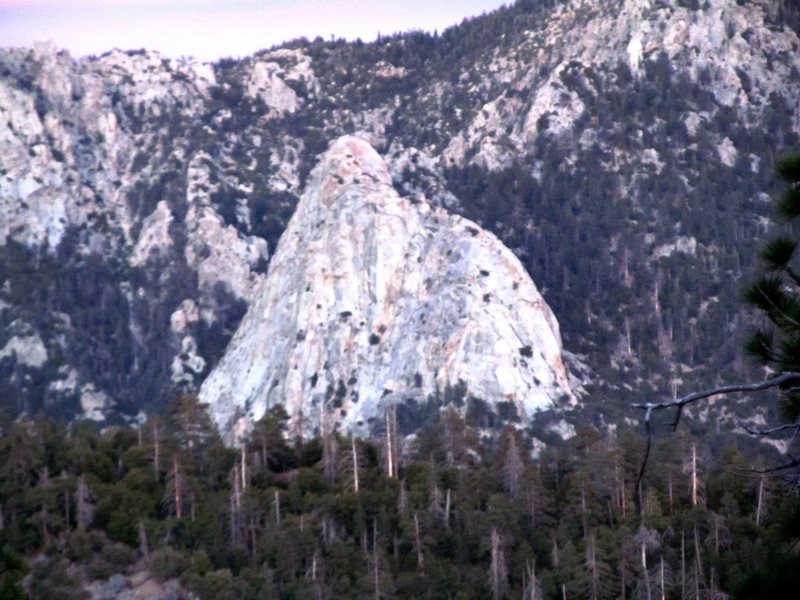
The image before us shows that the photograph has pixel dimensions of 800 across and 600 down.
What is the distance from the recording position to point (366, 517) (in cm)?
7969

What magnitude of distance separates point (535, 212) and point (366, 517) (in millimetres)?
101284

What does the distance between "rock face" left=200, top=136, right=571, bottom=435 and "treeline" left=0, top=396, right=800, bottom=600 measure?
40273 mm

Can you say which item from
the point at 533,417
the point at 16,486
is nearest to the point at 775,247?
the point at 16,486

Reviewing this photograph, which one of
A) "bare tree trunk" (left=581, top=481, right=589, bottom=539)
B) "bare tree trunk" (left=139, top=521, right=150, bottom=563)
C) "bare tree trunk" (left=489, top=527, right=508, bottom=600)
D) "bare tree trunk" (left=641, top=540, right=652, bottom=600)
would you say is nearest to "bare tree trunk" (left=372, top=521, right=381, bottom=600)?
"bare tree trunk" (left=489, top=527, right=508, bottom=600)

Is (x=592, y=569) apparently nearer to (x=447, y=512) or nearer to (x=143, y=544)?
(x=447, y=512)

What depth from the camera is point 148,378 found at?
554 ft

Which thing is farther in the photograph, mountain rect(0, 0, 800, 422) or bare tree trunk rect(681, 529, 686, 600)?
mountain rect(0, 0, 800, 422)

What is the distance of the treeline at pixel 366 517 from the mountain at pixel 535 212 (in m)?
60.7

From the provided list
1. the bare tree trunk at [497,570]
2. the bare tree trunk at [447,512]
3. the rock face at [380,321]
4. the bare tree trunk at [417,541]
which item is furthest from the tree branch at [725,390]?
the rock face at [380,321]

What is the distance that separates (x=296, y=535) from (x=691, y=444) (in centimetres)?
2844

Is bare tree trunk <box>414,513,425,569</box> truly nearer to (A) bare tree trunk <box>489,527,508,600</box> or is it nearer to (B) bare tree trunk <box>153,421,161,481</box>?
(A) bare tree trunk <box>489,527,508,600</box>

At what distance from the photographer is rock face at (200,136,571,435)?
449 ft

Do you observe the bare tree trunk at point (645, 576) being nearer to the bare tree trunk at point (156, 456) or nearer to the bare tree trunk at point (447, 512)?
the bare tree trunk at point (447, 512)

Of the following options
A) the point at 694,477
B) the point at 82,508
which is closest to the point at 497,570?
the point at 694,477
